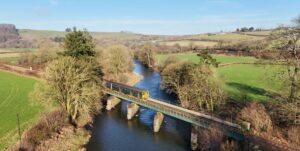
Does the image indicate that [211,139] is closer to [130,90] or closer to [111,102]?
[130,90]

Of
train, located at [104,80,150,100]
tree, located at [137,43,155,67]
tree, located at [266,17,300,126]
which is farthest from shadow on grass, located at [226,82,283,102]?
tree, located at [137,43,155,67]

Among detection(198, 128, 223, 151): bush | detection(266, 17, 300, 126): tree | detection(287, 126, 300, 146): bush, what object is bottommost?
detection(198, 128, 223, 151): bush

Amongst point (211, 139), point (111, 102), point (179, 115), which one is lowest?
point (111, 102)

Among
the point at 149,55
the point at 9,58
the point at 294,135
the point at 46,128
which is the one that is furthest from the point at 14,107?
the point at 9,58

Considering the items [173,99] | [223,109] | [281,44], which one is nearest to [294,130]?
[281,44]

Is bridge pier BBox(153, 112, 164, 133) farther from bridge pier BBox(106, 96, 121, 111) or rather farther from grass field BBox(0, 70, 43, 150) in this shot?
grass field BBox(0, 70, 43, 150)

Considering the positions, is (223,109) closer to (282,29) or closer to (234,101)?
(234,101)
